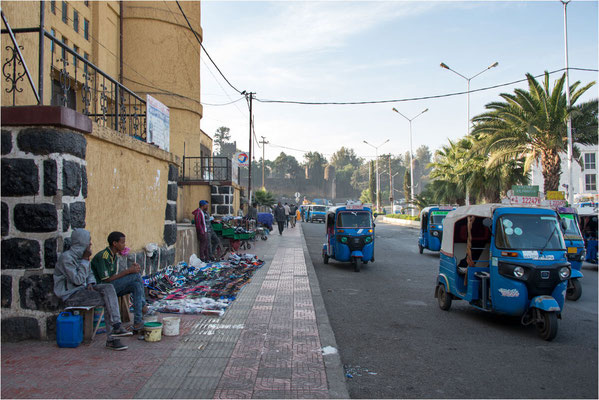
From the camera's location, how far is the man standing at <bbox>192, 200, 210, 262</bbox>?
43.2 ft

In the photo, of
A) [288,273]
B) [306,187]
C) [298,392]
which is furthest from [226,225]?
[306,187]

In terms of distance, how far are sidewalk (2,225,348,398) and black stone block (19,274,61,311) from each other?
0.45 metres

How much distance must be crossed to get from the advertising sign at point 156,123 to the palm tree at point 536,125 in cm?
1687

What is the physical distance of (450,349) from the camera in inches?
247

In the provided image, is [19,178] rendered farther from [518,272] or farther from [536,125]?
[536,125]

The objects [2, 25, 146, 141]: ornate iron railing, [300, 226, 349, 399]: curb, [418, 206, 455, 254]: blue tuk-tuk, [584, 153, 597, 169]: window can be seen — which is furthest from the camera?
[584, 153, 597, 169]: window

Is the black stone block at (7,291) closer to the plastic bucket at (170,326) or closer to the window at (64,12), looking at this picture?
the plastic bucket at (170,326)

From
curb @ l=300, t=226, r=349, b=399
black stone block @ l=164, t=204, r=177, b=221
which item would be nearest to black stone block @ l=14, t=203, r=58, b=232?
curb @ l=300, t=226, r=349, b=399

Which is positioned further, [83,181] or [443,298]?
[443,298]

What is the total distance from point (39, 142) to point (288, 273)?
7.67 metres

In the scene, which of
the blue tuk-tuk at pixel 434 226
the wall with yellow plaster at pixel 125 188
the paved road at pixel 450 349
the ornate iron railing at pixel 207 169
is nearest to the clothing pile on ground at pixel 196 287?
the wall with yellow plaster at pixel 125 188

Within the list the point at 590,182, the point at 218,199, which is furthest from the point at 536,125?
the point at 590,182

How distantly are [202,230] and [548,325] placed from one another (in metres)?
9.07

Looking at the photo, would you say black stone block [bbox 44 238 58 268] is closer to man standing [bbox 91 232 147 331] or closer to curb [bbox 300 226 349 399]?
man standing [bbox 91 232 147 331]
